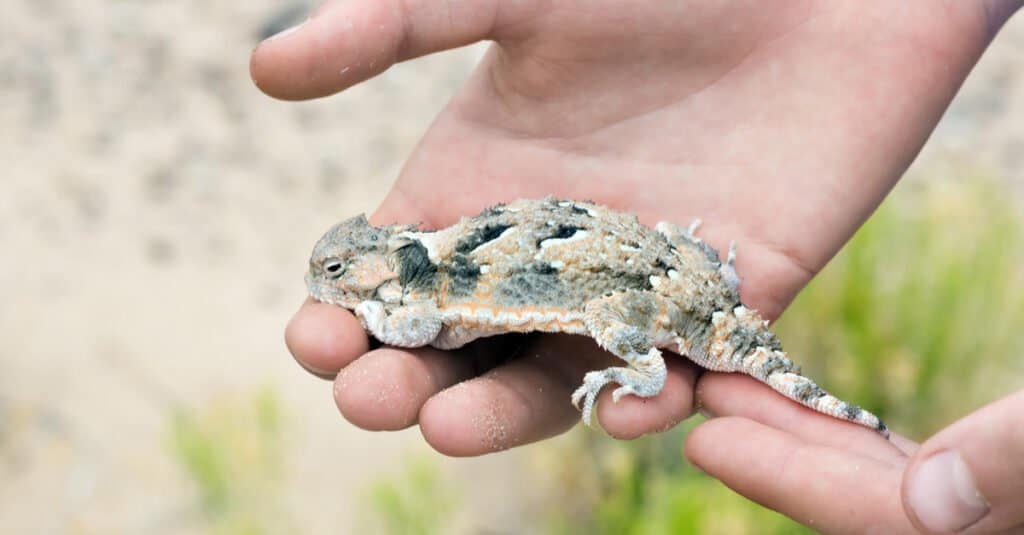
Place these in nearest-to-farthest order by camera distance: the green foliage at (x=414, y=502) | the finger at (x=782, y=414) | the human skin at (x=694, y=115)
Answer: the finger at (x=782, y=414) → the human skin at (x=694, y=115) → the green foliage at (x=414, y=502)

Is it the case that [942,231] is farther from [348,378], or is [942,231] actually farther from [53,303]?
[53,303]

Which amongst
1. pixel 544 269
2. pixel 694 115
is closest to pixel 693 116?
pixel 694 115

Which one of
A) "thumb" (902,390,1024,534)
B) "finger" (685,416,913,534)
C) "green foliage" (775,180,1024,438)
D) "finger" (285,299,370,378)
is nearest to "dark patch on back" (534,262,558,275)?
"finger" (285,299,370,378)

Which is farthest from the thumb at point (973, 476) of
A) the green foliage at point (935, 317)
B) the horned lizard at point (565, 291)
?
the green foliage at point (935, 317)

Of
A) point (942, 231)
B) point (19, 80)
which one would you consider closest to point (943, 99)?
point (942, 231)

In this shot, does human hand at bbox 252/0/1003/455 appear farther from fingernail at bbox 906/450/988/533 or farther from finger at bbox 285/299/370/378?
fingernail at bbox 906/450/988/533

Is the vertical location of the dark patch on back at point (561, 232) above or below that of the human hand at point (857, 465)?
above

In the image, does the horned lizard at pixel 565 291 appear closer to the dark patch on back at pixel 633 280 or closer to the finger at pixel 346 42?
the dark patch on back at pixel 633 280
